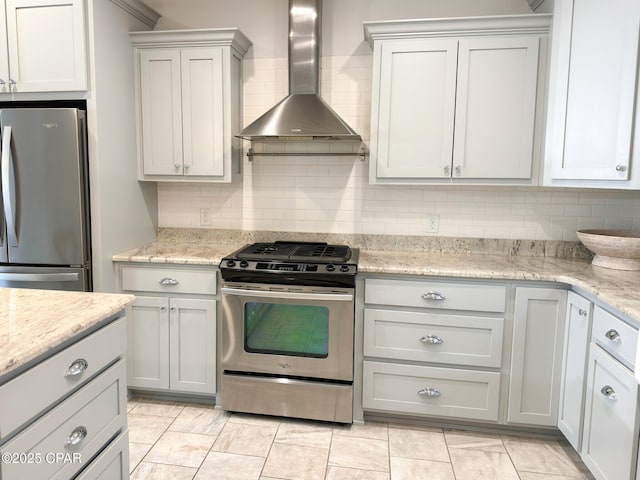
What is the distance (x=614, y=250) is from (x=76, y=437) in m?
2.66

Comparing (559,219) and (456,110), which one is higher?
(456,110)

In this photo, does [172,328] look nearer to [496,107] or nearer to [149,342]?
[149,342]

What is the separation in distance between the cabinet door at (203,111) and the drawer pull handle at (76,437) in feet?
6.09

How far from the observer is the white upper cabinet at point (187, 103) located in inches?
110

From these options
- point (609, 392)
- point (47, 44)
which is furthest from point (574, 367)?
point (47, 44)

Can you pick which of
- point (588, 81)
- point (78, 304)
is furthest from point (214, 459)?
point (588, 81)

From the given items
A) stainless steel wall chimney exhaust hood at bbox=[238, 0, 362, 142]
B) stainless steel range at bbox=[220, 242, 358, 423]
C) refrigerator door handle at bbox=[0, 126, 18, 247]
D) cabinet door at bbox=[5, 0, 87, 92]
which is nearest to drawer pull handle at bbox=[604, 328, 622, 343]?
stainless steel range at bbox=[220, 242, 358, 423]

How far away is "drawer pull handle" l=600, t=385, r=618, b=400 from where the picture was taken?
5.99 ft

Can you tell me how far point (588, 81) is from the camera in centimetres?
229

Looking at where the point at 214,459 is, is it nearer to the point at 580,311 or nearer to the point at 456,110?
the point at 580,311

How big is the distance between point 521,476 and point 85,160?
113 inches

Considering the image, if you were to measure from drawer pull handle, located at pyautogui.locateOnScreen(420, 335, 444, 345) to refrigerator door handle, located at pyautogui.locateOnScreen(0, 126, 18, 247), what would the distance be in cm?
A: 240

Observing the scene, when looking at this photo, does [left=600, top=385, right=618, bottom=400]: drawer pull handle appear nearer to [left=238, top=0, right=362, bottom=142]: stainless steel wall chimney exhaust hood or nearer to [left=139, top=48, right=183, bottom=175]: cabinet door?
[left=238, top=0, right=362, bottom=142]: stainless steel wall chimney exhaust hood

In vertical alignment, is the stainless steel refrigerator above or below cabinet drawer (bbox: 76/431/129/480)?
above
